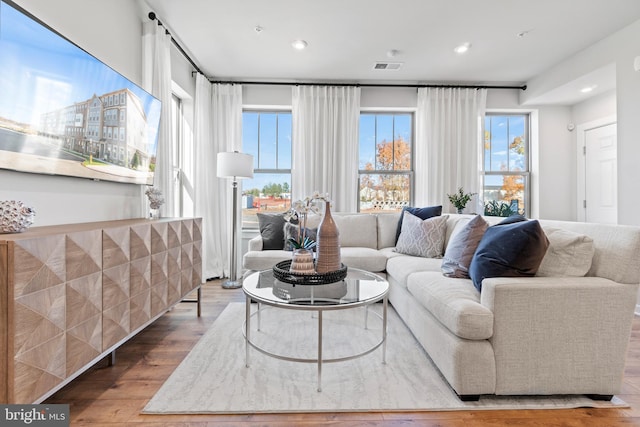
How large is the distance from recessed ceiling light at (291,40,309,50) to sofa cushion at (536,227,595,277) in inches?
110

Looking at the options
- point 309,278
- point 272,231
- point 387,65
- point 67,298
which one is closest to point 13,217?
→ point 67,298

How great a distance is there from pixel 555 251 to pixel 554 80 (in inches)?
124

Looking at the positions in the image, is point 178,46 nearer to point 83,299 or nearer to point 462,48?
point 83,299

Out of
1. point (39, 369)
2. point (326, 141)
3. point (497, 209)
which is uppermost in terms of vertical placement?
point (326, 141)

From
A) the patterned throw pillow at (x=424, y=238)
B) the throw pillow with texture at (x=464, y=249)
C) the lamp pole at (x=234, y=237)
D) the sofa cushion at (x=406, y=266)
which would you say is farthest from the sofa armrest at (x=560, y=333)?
the lamp pole at (x=234, y=237)

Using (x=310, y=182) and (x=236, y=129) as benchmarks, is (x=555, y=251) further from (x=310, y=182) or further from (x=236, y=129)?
(x=236, y=129)

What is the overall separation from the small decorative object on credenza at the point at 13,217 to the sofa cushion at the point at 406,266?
2226 millimetres

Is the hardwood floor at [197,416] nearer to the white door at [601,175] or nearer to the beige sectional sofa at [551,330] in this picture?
the beige sectional sofa at [551,330]

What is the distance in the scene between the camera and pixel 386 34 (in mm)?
3041

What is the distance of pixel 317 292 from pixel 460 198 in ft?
9.89

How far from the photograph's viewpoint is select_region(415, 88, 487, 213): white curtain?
4156 millimetres

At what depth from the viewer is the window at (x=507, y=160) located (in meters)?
4.49

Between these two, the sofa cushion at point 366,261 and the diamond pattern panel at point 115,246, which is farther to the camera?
the sofa cushion at point 366,261

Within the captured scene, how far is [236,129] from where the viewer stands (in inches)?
161
